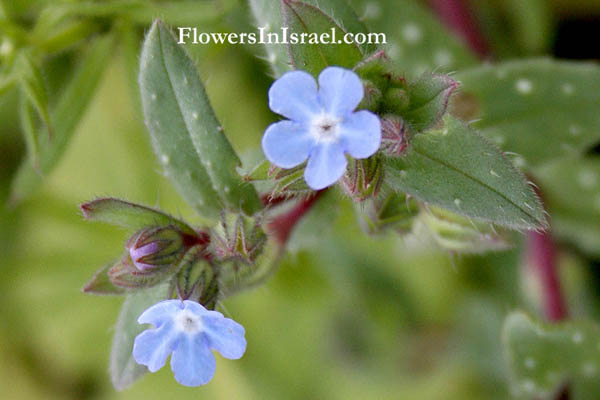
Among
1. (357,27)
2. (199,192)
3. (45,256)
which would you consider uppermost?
(357,27)

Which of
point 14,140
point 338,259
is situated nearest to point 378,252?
point 338,259

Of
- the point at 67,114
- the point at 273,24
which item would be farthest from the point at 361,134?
the point at 67,114

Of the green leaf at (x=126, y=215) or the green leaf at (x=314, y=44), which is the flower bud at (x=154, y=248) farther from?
the green leaf at (x=314, y=44)

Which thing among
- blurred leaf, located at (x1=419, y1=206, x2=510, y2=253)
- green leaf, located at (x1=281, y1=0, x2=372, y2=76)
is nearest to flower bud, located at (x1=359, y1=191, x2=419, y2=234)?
blurred leaf, located at (x1=419, y1=206, x2=510, y2=253)

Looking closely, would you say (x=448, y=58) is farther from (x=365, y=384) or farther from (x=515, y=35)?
(x=365, y=384)

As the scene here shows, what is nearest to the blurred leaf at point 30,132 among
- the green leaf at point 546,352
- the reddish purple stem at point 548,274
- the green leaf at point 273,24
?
the green leaf at point 273,24

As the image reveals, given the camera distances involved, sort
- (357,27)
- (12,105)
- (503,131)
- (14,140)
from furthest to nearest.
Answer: (14,140)
(12,105)
(503,131)
(357,27)

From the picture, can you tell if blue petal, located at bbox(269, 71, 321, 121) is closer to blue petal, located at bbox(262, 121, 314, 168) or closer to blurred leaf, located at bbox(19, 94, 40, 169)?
blue petal, located at bbox(262, 121, 314, 168)
